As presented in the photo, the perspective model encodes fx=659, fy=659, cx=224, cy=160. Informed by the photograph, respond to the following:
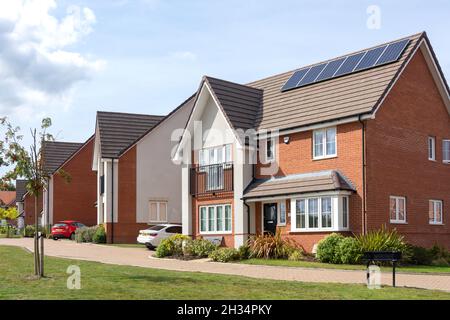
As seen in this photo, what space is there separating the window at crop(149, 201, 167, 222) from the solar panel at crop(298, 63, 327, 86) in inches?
587

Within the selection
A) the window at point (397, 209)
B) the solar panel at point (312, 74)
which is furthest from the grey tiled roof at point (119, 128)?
the window at point (397, 209)

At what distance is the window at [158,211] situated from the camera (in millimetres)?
41719

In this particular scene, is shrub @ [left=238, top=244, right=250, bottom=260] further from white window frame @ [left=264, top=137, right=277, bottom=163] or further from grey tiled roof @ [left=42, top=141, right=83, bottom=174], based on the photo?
grey tiled roof @ [left=42, top=141, right=83, bottom=174]

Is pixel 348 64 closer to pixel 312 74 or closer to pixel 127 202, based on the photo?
pixel 312 74

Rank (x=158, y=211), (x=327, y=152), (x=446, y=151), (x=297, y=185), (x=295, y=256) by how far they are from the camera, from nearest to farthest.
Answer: (x=295, y=256) → (x=297, y=185) → (x=327, y=152) → (x=446, y=151) → (x=158, y=211)

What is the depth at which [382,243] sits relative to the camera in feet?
76.1

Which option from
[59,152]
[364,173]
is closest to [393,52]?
[364,173]

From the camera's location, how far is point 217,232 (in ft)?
101

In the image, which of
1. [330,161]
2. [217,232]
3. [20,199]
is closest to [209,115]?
[217,232]

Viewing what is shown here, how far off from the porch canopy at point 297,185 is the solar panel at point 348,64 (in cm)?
486

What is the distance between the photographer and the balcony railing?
3047cm

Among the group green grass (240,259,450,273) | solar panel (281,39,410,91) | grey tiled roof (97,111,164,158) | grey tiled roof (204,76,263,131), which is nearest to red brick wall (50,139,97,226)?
grey tiled roof (97,111,164,158)

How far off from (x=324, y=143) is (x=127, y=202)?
17572 mm

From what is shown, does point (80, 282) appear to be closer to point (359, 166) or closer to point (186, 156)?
point (359, 166)
